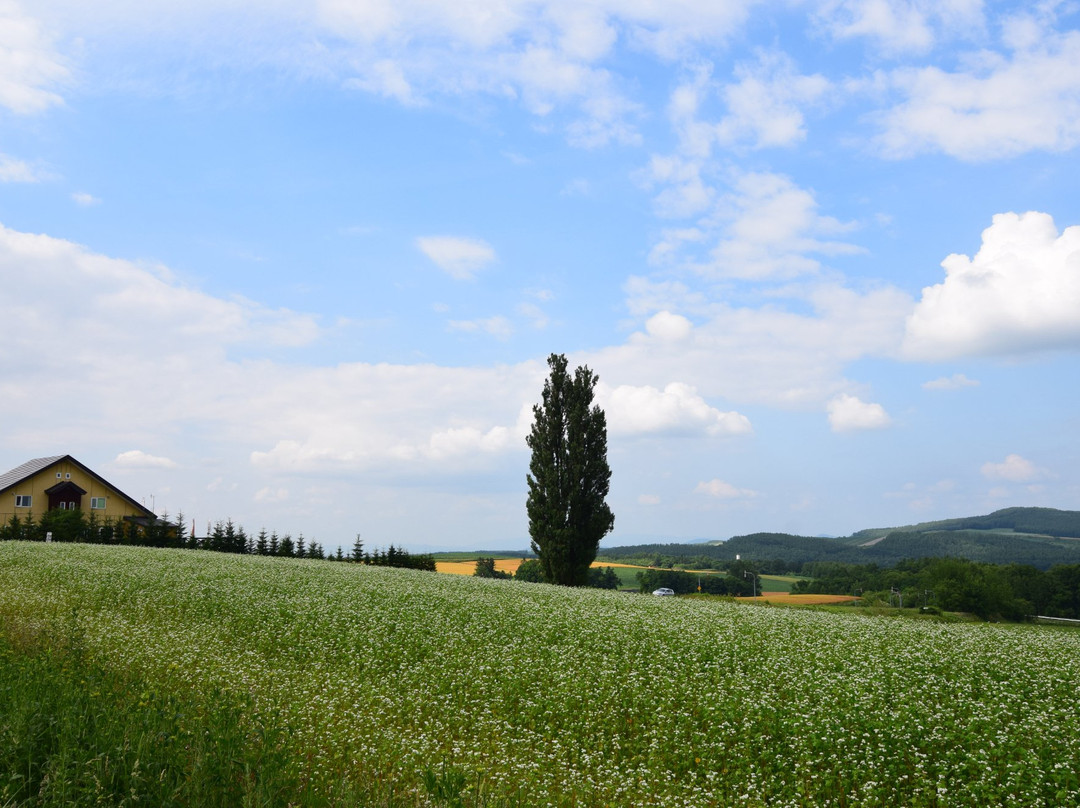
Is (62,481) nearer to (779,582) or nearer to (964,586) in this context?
(964,586)

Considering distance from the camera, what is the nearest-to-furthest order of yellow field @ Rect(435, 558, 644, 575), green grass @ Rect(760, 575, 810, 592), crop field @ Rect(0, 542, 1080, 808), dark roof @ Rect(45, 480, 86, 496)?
crop field @ Rect(0, 542, 1080, 808), yellow field @ Rect(435, 558, 644, 575), dark roof @ Rect(45, 480, 86, 496), green grass @ Rect(760, 575, 810, 592)

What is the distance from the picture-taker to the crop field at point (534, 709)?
8633 mm

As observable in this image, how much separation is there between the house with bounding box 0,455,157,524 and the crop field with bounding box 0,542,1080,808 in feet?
168

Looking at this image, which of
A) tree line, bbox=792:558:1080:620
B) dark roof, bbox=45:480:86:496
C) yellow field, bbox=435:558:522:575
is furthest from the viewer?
tree line, bbox=792:558:1080:620

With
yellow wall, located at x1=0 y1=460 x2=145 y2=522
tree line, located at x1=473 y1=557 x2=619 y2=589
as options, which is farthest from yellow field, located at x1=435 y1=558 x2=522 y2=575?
yellow wall, located at x1=0 y1=460 x2=145 y2=522

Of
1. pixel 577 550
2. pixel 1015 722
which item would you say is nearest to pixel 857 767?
pixel 1015 722

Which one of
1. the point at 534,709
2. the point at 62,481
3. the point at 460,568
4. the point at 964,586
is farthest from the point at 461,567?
the point at 964,586

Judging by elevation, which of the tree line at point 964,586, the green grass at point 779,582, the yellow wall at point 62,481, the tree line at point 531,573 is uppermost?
the yellow wall at point 62,481

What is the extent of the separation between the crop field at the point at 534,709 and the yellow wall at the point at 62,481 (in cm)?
5123

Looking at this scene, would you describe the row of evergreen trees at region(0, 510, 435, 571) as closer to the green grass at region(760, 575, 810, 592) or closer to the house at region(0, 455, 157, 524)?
the house at region(0, 455, 157, 524)

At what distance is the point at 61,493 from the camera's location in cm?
6625

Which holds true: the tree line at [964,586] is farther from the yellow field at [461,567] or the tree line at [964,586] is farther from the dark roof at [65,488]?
the dark roof at [65,488]

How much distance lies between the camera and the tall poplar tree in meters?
44.8

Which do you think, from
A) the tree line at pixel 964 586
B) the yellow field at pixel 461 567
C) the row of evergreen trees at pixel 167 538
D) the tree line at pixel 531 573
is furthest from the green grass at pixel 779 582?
the row of evergreen trees at pixel 167 538
